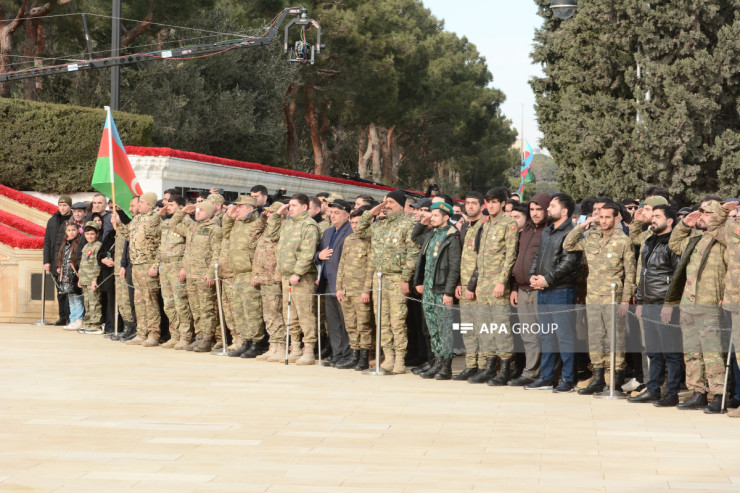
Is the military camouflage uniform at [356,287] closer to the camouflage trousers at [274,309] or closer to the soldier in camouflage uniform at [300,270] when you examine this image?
the soldier in camouflage uniform at [300,270]

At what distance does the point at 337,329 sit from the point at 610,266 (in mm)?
3746

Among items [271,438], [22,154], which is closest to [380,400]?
[271,438]

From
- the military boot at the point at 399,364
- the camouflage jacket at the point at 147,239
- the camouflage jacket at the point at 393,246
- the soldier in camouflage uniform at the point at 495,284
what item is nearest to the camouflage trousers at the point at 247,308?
the camouflage jacket at the point at 147,239

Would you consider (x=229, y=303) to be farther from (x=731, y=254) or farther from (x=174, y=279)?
(x=731, y=254)

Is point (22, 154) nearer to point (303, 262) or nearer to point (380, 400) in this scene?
point (303, 262)

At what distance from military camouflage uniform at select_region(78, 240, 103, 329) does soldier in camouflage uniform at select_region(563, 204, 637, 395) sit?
8.35 metres

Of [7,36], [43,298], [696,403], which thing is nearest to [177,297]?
[43,298]

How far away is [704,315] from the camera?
10.3 m

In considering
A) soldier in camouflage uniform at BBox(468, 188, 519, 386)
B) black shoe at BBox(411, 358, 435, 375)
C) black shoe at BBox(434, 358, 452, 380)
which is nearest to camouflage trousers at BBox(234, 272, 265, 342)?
black shoe at BBox(411, 358, 435, 375)

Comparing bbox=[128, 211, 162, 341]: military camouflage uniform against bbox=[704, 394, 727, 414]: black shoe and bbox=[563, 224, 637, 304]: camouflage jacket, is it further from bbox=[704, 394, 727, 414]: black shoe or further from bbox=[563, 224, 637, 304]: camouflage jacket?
bbox=[704, 394, 727, 414]: black shoe

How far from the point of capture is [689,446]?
27.8ft

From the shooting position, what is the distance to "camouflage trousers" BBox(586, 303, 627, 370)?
11.2 metres

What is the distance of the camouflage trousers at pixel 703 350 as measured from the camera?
400 inches

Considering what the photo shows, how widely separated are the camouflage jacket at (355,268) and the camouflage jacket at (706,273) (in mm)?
3968
